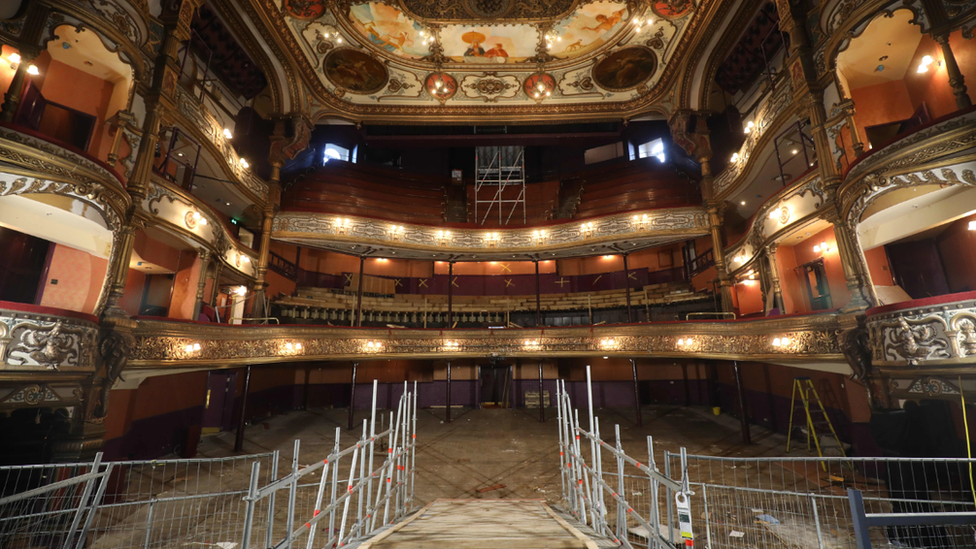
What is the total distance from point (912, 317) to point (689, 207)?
8401mm

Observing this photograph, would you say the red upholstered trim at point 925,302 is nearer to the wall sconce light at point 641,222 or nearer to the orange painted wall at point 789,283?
the orange painted wall at point 789,283

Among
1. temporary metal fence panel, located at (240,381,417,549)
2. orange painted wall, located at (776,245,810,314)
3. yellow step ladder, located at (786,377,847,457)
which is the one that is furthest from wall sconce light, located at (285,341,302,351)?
orange painted wall, located at (776,245,810,314)

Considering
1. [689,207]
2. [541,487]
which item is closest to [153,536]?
[541,487]

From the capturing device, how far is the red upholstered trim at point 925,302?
5.31m

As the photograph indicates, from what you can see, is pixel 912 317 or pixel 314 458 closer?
pixel 912 317

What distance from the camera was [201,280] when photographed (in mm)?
10547

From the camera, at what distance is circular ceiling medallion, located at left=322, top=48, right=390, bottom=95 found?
13.9m

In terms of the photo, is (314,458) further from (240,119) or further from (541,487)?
(240,119)

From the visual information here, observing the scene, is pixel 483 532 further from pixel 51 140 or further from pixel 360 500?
pixel 51 140

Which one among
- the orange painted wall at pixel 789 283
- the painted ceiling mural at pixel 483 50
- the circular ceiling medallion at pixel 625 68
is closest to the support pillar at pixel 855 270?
the orange painted wall at pixel 789 283

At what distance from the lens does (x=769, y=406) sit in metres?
11.9

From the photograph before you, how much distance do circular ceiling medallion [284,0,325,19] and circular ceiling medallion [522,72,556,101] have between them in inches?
280

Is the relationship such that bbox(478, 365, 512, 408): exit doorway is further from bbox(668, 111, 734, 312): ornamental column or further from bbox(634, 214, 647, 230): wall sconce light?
bbox(668, 111, 734, 312): ornamental column

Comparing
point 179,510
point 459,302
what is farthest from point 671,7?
point 179,510
